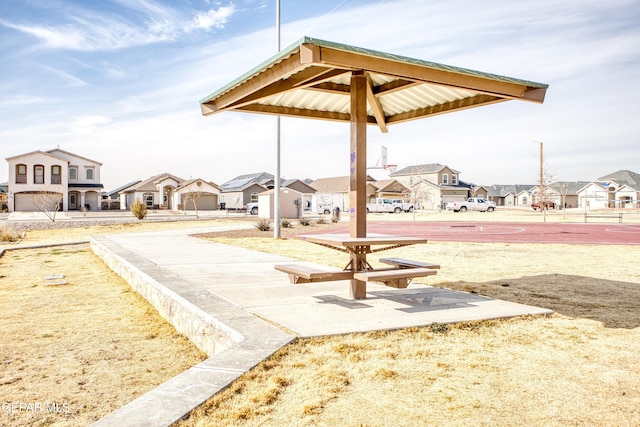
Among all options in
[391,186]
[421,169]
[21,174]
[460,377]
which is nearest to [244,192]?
[391,186]

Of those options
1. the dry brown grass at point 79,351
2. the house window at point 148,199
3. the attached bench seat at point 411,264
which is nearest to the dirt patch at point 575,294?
the attached bench seat at point 411,264

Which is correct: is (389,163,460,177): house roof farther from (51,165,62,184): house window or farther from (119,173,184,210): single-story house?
(51,165,62,184): house window

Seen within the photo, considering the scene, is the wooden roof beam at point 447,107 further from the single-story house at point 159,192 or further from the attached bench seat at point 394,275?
the single-story house at point 159,192

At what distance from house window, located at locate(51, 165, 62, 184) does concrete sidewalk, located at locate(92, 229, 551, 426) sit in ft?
168

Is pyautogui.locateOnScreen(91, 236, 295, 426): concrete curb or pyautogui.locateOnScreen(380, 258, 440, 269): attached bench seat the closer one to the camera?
pyautogui.locateOnScreen(91, 236, 295, 426): concrete curb

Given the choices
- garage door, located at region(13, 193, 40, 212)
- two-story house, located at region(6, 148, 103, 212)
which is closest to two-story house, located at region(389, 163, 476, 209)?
two-story house, located at region(6, 148, 103, 212)

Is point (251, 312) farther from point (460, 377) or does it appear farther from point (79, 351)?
point (460, 377)

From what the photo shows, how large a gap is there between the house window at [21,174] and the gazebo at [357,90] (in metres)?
53.6

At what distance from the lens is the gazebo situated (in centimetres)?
527

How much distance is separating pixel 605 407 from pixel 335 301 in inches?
143

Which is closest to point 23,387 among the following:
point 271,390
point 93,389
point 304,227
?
point 93,389

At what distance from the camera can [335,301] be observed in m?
6.39

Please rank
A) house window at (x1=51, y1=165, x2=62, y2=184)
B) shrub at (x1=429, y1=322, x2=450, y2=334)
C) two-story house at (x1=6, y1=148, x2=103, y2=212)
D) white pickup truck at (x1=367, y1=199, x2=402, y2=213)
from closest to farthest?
shrub at (x1=429, y1=322, x2=450, y2=334) < two-story house at (x1=6, y1=148, x2=103, y2=212) < white pickup truck at (x1=367, y1=199, x2=402, y2=213) < house window at (x1=51, y1=165, x2=62, y2=184)

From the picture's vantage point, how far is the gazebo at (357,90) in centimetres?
527
